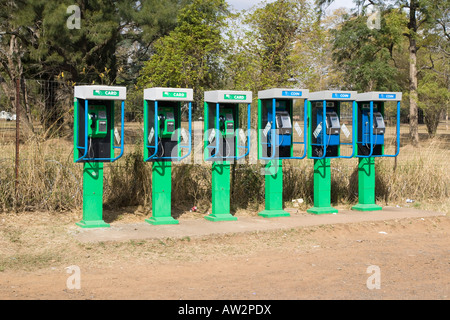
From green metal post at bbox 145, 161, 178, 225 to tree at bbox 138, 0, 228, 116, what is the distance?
13913 millimetres

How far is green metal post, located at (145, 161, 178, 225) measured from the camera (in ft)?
28.8

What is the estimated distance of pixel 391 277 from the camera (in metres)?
6.40

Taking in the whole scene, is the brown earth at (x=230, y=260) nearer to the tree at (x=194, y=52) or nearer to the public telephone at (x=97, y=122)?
the public telephone at (x=97, y=122)

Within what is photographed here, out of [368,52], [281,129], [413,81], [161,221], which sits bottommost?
[161,221]

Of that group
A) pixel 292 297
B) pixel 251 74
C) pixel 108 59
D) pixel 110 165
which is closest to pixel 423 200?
pixel 110 165

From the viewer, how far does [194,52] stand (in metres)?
23.5

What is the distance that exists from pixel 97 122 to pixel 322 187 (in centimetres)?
404

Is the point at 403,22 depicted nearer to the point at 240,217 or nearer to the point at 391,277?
the point at 240,217

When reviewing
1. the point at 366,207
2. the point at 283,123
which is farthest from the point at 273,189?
the point at 366,207

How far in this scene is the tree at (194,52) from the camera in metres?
22.9

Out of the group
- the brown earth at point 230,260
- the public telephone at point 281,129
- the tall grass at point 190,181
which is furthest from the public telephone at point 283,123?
the brown earth at point 230,260

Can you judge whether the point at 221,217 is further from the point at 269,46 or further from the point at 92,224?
the point at 269,46

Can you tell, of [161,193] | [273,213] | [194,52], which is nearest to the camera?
[161,193]

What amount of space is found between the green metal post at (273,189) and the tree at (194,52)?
43.3 feet
